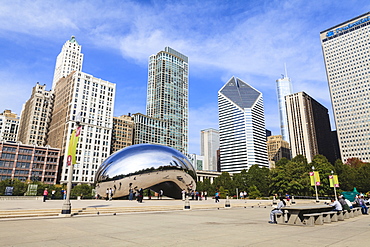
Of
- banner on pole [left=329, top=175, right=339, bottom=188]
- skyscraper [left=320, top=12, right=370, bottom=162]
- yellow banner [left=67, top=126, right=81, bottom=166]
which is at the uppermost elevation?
skyscraper [left=320, top=12, right=370, bottom=162]

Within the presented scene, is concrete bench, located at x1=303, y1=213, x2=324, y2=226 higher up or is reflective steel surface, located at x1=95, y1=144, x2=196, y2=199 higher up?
reflective steel surface, located at x1=95, y1=144, x2=196, y2=199

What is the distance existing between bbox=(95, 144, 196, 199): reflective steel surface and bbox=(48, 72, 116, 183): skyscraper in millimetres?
86710

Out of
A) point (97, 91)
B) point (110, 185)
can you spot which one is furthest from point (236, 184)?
point (97, 91)

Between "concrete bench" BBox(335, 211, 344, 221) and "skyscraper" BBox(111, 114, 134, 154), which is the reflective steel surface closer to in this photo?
"concrete bench" BBox(335, 211, 344, 221)

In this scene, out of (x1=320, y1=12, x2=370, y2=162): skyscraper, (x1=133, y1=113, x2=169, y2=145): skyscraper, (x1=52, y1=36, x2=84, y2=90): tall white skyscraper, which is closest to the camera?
(x1=320, y1=12, x2=370, y2=162): skyscraper

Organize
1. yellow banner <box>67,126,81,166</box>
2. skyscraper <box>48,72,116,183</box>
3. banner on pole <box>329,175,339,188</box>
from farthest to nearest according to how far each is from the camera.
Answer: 1. skyscraper <box>48,72,116,183</box>
2. banner on pole <box>329,175,339,188</box>
3. yellow banner <box>67,126,81,166</box>

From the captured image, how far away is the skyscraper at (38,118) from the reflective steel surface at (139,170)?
412 feet

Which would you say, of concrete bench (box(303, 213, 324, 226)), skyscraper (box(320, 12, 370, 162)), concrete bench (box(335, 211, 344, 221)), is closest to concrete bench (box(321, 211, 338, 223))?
concrete bench (box(335, 211, 344, 221))

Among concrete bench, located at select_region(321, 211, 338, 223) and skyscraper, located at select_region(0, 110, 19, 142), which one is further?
skyscraper, located at select_region(0, 110, 19, 142)

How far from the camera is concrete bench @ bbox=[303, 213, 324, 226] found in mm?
12398

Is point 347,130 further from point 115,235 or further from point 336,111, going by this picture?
point 115,235

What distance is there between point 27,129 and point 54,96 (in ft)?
76.7

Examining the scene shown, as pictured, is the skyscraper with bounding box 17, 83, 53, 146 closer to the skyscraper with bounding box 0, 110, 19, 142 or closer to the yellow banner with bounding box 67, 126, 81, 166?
the skyscraper with bounding box 0, 110, 19, 142

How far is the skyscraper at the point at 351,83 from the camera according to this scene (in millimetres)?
161000
